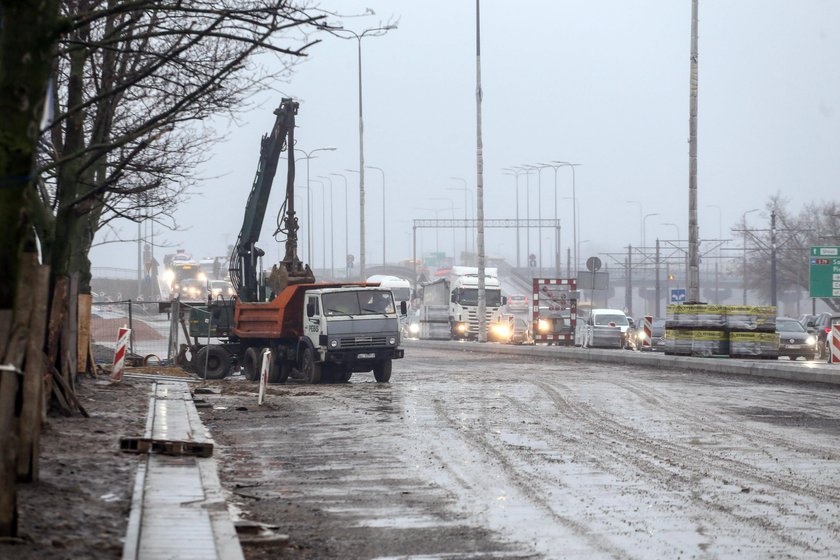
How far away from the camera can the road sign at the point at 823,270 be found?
48.3 m

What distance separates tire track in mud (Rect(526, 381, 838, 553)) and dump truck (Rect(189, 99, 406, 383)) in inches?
491

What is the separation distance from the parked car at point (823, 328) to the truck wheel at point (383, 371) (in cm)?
1748

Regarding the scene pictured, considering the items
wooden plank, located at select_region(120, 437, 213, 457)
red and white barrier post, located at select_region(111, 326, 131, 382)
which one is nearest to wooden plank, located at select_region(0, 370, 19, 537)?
wooden plank, located at select_region(120, 437, 213, 457)

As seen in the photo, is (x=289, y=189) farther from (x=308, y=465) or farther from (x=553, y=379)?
(x=308, y=465)

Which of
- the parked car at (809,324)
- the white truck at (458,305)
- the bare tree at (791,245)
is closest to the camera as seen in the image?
the parked car at (809,324)

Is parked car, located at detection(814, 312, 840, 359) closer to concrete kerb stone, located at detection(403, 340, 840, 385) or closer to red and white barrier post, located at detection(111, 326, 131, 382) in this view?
concrete kerb stone, located at detection(403, 340, 840, 385)

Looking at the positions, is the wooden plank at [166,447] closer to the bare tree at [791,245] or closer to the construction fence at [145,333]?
the construction fence at [145,333]

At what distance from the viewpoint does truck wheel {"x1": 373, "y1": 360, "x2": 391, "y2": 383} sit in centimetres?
3055

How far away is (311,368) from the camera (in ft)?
101

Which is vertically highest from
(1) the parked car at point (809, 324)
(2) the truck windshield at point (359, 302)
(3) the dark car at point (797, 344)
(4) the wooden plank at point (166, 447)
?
(2) the truck windshield at point (359, 302)

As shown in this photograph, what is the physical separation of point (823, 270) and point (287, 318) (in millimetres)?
25026

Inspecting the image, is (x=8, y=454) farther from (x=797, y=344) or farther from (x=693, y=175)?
(x=797, y=344)

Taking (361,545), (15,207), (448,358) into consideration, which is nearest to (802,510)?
(361,545)

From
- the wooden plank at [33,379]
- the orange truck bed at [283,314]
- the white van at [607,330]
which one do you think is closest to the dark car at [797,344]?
the white van at [607,330]
